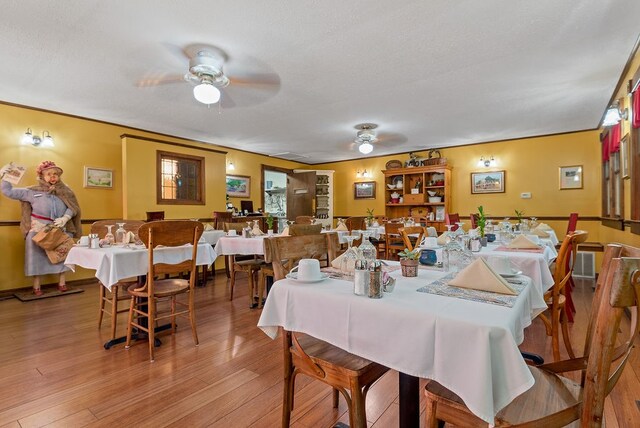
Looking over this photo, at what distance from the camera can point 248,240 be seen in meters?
3.99

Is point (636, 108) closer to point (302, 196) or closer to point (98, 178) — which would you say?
point (302, 196)

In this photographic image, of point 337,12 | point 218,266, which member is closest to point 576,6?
point 337,12

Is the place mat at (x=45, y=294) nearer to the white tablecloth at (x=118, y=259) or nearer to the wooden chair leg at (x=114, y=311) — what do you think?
the white tablecloth at (x=118, y=259)

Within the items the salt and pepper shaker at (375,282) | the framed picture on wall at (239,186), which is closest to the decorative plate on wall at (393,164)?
the framed picture on wall at (239,186)

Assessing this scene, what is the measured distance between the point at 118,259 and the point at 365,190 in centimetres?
650

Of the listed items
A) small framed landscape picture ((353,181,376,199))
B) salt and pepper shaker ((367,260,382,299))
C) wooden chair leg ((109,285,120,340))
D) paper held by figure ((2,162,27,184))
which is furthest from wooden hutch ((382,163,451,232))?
paper held by figure ((2,162,27,184))

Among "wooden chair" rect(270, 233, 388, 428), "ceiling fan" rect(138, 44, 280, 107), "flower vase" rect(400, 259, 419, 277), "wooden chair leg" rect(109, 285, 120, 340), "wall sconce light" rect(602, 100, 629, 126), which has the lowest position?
"wooden chair leg" rect(109, 285, 120, 340)

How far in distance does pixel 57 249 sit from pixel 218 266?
242 cm

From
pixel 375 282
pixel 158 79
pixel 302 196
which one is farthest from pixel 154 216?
pixel 375 282

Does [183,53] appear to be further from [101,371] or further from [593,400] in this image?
[593,400]

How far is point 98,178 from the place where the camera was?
16.8 ft

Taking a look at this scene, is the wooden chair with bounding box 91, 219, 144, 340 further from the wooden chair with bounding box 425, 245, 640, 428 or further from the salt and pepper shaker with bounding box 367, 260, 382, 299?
the wooden chair with bounding box 425, 245, 640, 428

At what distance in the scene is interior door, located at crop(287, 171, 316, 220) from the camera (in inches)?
329

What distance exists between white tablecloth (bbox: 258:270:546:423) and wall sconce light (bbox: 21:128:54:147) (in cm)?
497
